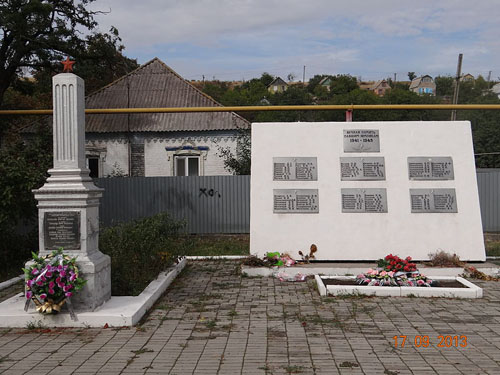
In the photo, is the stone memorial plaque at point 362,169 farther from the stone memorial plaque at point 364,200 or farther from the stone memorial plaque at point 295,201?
the stone memorial plaque at point 295,201

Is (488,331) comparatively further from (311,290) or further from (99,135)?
(99,135)

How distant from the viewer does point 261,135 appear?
10367 mm

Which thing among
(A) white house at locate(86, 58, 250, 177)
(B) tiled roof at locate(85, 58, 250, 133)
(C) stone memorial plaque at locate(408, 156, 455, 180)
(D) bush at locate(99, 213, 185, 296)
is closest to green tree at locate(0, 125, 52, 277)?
(D) bush at locate(99, 213, 185, 296)

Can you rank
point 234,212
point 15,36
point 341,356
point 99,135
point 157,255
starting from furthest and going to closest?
point 99,135 < point 15,36 < point 234,212 < point 157,255 < point 341,356

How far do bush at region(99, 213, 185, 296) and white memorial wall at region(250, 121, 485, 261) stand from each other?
1.63m

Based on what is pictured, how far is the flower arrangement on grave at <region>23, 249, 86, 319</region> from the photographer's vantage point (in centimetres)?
624

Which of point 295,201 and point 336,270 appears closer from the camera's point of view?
point 336,270

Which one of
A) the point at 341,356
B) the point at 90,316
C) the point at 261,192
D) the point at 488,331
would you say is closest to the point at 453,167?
the point at 261,192

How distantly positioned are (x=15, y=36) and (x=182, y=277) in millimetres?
12410

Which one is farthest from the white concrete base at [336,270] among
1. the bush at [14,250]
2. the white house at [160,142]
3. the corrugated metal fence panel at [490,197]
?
the white house at [160,142]

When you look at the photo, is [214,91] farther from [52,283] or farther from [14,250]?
[52,283]

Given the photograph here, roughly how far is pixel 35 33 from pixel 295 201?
42.7 feet

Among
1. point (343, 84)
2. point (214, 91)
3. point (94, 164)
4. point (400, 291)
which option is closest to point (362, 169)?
point (400, 291)

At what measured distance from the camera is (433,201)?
394 inches
